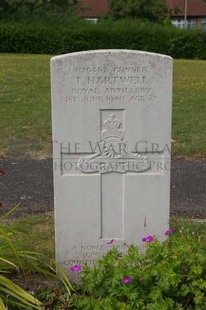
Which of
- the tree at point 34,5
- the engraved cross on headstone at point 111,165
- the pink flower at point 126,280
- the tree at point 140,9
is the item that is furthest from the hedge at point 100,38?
the pink flower at point 126,280

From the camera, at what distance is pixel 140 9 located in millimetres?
41969

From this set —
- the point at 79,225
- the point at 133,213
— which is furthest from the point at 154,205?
the point at 79,225

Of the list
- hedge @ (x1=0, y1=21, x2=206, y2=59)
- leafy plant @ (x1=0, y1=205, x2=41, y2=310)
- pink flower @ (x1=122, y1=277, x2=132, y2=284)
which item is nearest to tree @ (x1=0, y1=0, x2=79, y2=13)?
hedge @ (x1=0, y1=21, x2=206, y2=59)

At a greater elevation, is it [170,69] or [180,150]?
[170,69]

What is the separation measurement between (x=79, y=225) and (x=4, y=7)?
102 ft

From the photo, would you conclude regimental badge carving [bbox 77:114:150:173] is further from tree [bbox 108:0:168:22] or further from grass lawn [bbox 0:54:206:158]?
tree [bbox 108:0:168:22]

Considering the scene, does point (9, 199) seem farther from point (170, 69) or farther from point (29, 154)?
point (170, 69)

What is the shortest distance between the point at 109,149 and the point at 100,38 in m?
25.6

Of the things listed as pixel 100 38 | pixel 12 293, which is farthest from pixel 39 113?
pixel 100 38

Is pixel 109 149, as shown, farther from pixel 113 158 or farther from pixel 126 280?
pixel 126 280

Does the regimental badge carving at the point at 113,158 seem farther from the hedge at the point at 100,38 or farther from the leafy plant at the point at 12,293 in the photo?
the hedge at the point at 100,38

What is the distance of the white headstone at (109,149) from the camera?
12.3 feet

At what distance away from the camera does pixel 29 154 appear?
768 cm

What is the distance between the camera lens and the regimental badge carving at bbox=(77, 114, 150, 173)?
12.6 ft
